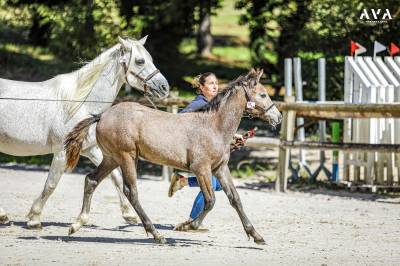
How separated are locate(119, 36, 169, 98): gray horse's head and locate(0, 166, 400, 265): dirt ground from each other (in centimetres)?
160

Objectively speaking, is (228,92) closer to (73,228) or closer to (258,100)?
(258,100)

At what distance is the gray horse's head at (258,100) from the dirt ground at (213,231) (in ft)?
4.31

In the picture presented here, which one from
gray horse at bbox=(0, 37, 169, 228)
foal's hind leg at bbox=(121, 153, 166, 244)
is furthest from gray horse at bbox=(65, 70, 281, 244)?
gray horse at bbox=(0, 37, 169, 228)

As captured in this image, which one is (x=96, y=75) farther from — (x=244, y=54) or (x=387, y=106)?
(x=244, y=54)

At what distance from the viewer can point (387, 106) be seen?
11969mm

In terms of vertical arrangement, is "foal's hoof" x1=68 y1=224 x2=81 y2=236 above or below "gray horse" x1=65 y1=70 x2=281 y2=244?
below

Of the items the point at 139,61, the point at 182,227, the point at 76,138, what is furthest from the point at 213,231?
the point at 139,61

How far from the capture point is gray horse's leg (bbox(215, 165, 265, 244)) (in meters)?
8.31

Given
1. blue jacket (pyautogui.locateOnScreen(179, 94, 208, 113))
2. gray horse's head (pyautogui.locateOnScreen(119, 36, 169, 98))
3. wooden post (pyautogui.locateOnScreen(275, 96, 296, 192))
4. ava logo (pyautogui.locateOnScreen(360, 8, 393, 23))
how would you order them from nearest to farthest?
blue jacket (pyautogui.locateOnScreen(179, 94, 208, 113)), gray horse's head (pyautogui.locateOnScreen(119, 36, 169, 98)), wooden post (pyautogui.locateOnScreen(275, 96, 296, 192)), ava logo (pyautogui.locateOnScreen(360, 8, 393, 23))

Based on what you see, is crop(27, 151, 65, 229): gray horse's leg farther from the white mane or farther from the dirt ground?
the white mane

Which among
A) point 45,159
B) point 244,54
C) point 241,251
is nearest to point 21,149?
point 241,251

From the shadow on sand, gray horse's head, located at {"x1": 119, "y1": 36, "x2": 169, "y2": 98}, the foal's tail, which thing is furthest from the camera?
gray horse's head, located at {"x1": 119, "y1": 36, "x2": 169, "y2": 98}

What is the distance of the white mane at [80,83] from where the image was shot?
974 centimetres

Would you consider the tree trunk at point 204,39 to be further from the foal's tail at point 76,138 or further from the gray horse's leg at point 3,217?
the foal's tail at point 76,138
